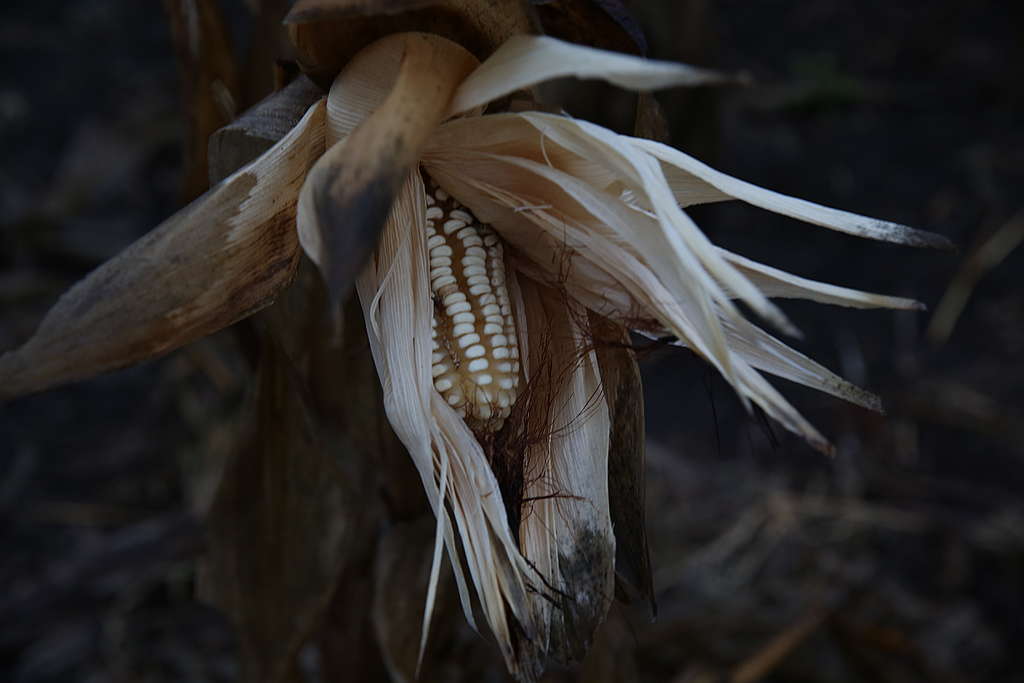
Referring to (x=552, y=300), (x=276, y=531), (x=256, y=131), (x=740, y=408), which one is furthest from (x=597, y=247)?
(x=740, y=408)

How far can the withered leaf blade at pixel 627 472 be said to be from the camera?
2.13ft

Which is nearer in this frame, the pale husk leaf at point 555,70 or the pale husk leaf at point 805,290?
the pale husk leaf at point 555,70

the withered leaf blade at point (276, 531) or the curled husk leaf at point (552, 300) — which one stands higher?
the curled husk leaf at point (552, 300)

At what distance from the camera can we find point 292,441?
0.89m

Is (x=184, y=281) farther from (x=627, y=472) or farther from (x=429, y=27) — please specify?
(x=627, y=472)

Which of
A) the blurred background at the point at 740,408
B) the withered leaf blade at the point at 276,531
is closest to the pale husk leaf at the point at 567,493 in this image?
the withered leaf blade at the point at 276,531

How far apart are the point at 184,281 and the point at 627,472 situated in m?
0.30

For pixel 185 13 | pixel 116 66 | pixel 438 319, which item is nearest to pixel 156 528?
pixel 185 13

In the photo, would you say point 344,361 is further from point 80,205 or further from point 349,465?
point 80,205

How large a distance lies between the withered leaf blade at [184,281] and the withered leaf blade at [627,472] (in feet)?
0.71

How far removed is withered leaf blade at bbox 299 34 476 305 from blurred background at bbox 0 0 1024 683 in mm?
537

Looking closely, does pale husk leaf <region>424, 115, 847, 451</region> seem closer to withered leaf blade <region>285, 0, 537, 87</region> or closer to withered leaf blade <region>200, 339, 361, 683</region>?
withered leaf blade <region>285, 0, 537, 87</region>

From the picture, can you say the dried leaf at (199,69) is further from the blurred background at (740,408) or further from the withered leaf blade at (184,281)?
the withered leaf blade at (184,281)

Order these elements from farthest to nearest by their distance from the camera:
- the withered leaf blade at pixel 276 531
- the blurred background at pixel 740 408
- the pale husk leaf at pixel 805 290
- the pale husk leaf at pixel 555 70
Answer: the blurred background at pixel 740 408 < the withered leaf blade at pixel 276 531 < the pale husk leaf at pixel 805 290 < the pale husk leaf at pixel 555 70
